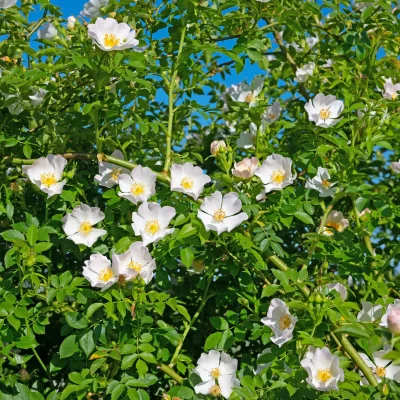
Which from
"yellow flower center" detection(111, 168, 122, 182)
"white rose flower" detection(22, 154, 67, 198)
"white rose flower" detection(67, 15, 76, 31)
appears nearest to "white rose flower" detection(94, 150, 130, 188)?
"yellow flower center" detection(111, 168, 122, 182)

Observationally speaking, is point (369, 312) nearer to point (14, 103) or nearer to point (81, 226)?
point (81, 226)

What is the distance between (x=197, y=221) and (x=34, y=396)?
1.96 feet

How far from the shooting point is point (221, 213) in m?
1.69

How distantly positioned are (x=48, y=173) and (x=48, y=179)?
0.08 ft

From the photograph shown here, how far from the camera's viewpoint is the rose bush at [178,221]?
5.50 feet

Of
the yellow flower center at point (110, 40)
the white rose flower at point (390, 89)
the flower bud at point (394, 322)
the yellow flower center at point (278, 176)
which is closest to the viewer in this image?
the flower bud at point (394, 322)

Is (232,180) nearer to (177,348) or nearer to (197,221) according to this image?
(197,221)

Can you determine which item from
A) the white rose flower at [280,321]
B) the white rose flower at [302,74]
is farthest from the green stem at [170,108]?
the white rose flower at [302,74]

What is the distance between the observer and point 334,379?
5.14 feet

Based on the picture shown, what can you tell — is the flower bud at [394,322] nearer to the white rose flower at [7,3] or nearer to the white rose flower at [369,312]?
the white rose flower at [369,312]

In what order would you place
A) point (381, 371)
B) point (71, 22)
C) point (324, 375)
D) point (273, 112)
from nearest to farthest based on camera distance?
point (324, 375) < point (381, 371) < point (71, 22) < point (273, 112)

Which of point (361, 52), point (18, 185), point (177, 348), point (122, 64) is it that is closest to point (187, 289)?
point (177, 348)

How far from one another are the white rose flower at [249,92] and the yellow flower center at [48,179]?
2.33 ft

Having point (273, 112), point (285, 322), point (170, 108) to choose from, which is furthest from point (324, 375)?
point (273, 112)
